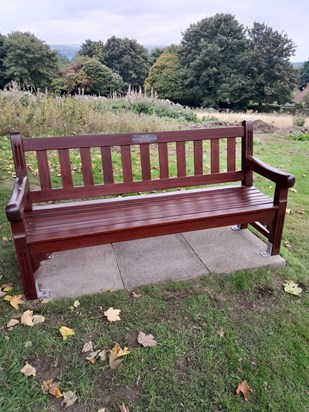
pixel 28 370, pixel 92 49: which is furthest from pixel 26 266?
pixel 92 49

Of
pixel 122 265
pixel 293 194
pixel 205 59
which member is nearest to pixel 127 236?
pixel 122 265

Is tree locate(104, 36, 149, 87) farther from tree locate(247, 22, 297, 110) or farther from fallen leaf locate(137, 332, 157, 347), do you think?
fallen leaf locate(137, 332, 157, 347)

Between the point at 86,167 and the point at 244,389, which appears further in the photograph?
the point at 86,167

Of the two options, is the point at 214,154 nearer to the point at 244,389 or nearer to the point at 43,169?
the point at 43,169

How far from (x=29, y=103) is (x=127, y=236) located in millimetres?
6722

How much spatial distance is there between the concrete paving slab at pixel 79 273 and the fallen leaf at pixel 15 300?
0.17 metres

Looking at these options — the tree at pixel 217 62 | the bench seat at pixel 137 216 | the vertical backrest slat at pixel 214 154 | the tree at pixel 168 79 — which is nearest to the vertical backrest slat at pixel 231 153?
the vertical backrest slat at pixel 214 154

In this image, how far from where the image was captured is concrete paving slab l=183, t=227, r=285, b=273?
280 centimetres

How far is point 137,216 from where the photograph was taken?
2.57 m

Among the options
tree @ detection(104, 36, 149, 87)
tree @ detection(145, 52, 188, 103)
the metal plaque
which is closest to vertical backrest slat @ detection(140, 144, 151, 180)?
the metal plaque

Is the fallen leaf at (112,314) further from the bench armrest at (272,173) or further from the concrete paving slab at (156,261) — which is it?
the bench armrest at (272,173)

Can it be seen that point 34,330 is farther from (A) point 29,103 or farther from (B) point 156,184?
(A) point 29,103

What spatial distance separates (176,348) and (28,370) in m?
0.89

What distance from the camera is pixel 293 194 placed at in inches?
177
